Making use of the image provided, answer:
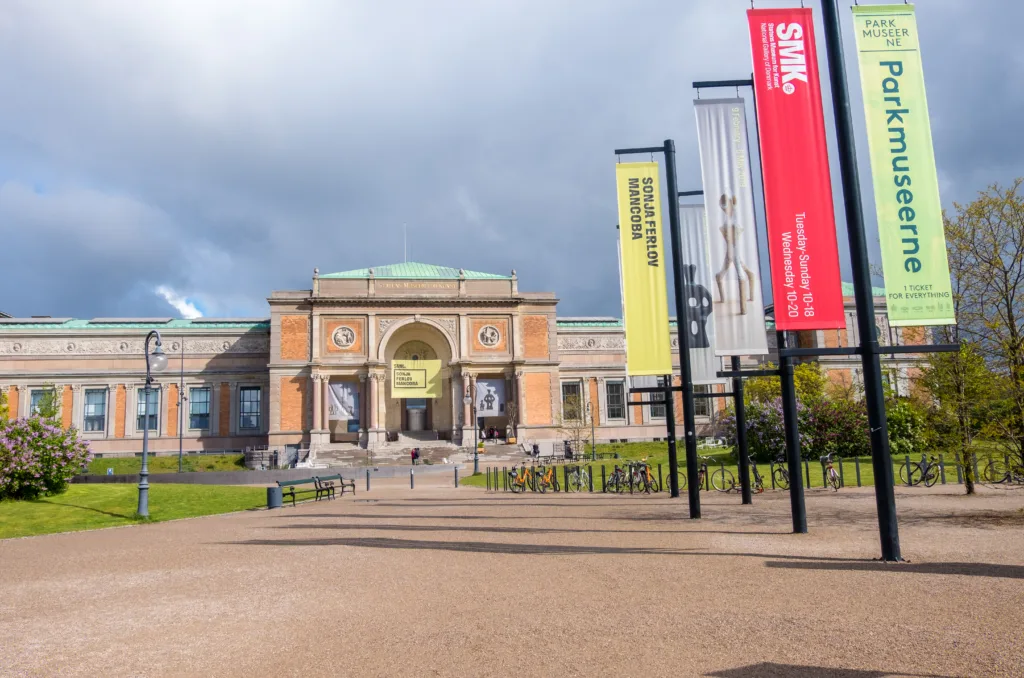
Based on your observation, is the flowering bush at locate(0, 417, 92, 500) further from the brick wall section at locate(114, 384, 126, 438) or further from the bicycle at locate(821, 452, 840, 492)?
the brick wall section at locate(114, 384, 126, 438)

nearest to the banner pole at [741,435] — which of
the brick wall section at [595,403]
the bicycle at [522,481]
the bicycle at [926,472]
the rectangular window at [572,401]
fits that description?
the bicycle at [926,472]

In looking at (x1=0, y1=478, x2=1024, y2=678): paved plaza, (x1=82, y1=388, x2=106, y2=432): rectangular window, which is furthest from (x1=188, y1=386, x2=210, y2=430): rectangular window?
(x1=0, y1=478, x2=1024, y2=678): paved plaza

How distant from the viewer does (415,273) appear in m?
59.7

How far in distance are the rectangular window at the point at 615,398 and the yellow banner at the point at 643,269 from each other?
149 feet

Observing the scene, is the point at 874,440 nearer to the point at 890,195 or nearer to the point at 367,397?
the point at 890,195

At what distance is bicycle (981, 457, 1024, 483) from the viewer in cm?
1126

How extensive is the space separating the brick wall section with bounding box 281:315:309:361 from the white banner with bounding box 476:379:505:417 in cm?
1394

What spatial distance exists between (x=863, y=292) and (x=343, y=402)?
4729cm

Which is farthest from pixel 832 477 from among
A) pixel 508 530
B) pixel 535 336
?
pixel 535 336

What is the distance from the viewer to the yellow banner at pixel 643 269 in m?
14.3

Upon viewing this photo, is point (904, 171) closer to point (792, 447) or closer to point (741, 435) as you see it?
point (792, 447)

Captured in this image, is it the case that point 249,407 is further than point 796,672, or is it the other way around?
point 249,407

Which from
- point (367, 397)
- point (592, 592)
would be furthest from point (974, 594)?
point (367, 397)

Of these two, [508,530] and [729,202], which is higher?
[729,202]
